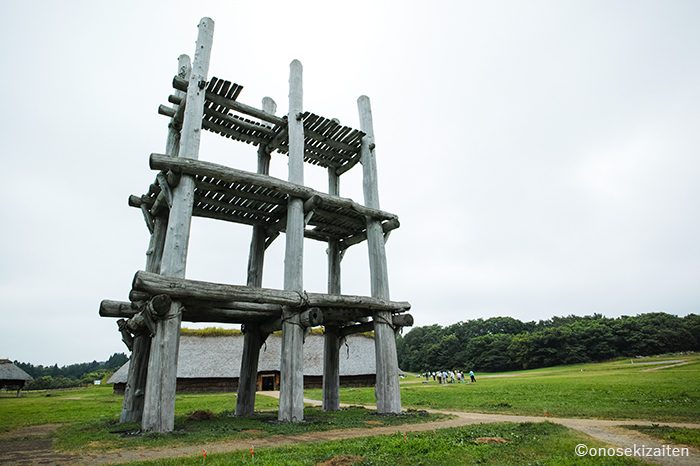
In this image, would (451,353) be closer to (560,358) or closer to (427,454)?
(560,358)

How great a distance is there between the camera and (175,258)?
38.5ft

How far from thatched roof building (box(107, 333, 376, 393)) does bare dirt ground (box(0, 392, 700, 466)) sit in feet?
75.3

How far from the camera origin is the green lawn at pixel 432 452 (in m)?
6.95

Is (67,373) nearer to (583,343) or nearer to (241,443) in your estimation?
(583,343)

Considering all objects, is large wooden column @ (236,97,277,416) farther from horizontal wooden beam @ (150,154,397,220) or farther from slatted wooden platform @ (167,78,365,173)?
horizontal wooden beam @ (150,154,397,220)

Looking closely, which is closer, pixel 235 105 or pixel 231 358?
pixel 235 105

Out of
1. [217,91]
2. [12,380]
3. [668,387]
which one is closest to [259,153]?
[217,91]

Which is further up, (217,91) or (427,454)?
(217,91)

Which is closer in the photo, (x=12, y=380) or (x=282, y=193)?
(x=282, y=193)

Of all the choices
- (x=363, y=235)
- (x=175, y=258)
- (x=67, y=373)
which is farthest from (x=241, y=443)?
(x=67, y=373)

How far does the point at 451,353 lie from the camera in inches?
3681

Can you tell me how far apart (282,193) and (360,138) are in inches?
217

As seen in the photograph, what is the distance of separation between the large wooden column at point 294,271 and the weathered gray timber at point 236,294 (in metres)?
0.63

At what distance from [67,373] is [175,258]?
17118 cm
